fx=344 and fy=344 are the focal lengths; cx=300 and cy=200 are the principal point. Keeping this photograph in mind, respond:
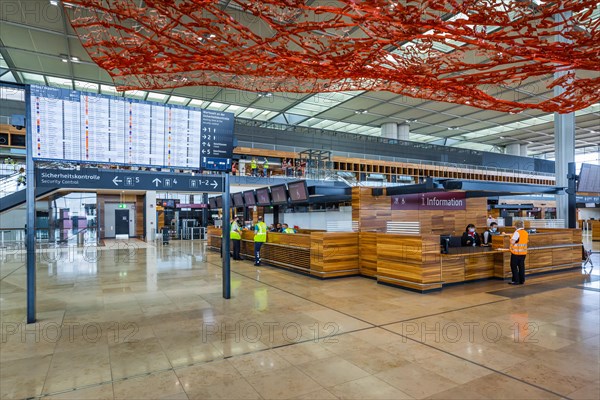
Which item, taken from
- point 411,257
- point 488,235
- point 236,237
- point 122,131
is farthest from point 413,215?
point 122,131

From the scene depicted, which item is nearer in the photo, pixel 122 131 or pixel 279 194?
pixel 122 131

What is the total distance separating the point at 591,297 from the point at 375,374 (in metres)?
5.43

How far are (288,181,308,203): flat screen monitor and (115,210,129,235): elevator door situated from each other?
17.3m

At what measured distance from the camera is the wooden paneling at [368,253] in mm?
8117

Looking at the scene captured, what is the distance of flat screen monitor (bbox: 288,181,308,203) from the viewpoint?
9.78 m

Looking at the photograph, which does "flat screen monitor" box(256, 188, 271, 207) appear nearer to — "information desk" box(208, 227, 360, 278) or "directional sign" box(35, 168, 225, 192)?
"information desk" box(208, 227, 360, 278)

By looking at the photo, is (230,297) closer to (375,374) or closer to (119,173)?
(119,173)

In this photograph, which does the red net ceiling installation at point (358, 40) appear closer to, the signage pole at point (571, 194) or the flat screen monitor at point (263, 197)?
the signage pole at point (571, 194)

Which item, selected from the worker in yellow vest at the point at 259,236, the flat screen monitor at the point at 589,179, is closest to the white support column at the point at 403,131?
the flat screen monitor at the point at 589,179

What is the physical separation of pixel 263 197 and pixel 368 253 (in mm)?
5464

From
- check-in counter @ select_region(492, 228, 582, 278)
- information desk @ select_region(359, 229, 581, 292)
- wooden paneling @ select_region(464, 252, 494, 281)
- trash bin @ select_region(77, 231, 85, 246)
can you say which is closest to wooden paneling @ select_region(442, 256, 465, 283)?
information desk @ select_region(359, 229, 581, 292)

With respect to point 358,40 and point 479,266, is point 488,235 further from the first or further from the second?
point 358,40

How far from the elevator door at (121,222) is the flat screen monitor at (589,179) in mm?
24030

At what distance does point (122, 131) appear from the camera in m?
5.58
